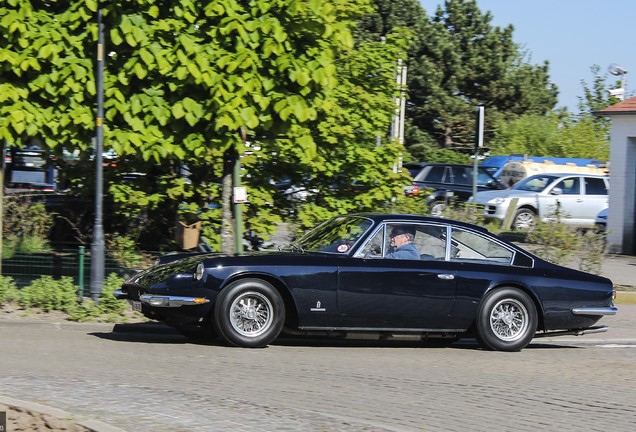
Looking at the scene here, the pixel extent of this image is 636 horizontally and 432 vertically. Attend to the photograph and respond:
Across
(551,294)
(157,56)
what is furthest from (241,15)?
(551,294)

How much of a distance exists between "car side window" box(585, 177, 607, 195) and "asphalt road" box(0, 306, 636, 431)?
1827 cm

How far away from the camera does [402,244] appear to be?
11625 millimetres

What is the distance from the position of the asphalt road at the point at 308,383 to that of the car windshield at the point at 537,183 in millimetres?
17329

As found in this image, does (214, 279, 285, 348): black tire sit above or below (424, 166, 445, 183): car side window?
below

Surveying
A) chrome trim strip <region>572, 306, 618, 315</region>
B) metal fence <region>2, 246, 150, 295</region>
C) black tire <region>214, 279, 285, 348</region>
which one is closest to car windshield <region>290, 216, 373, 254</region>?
black tire <region>214, 279, 285, 348</region>

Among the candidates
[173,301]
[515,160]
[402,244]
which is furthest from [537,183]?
[173,301]

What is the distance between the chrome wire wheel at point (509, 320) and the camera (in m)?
11.8

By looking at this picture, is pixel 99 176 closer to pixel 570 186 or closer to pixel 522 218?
pixel 522 218

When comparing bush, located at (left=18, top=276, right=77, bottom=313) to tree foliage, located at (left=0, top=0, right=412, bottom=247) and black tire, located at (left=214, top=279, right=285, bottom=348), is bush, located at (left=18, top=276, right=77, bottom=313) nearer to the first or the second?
tree foliage, located at (left=0, top=0, right=412, bottom=247)

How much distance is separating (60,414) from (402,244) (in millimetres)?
5487

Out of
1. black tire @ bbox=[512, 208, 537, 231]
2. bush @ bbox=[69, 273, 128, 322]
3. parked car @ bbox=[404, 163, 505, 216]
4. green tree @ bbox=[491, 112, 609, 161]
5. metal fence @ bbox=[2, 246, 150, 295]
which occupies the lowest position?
bush @ bbox=[69, 273, 128, 322]

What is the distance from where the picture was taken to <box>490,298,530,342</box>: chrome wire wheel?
11.8 m

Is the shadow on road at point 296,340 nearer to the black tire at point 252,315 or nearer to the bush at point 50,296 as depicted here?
the black tire at point 252,315

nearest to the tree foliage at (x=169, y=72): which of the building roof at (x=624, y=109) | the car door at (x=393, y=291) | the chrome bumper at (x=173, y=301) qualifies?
the car door at (x=393, y=291)
